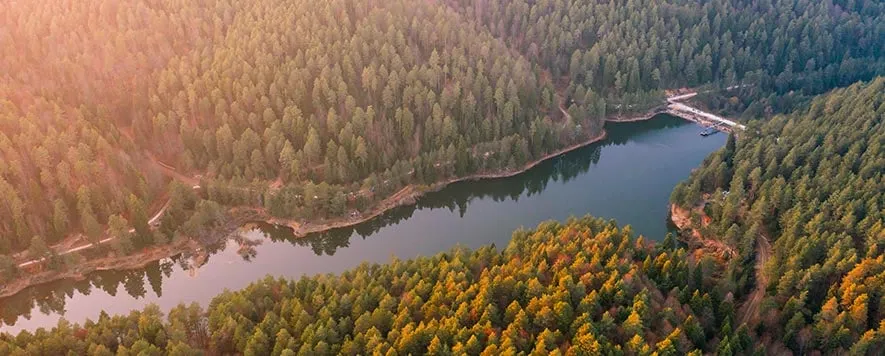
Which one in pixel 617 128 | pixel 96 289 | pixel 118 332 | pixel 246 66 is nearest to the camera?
pixel 118 332

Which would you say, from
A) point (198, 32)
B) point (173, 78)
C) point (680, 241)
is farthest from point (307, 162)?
point (680, 241)

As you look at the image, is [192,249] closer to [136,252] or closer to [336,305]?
[136,252]

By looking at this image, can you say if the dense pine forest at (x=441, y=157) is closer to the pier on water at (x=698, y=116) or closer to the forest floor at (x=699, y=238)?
the forest floor at (x=699, y=238)

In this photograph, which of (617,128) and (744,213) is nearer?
(744,213)

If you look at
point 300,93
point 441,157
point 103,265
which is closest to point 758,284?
point 441,157

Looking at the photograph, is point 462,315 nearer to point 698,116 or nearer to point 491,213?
point 491,213

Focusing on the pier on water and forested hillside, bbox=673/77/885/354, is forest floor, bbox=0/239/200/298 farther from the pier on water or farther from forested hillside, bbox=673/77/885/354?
the pier on water
